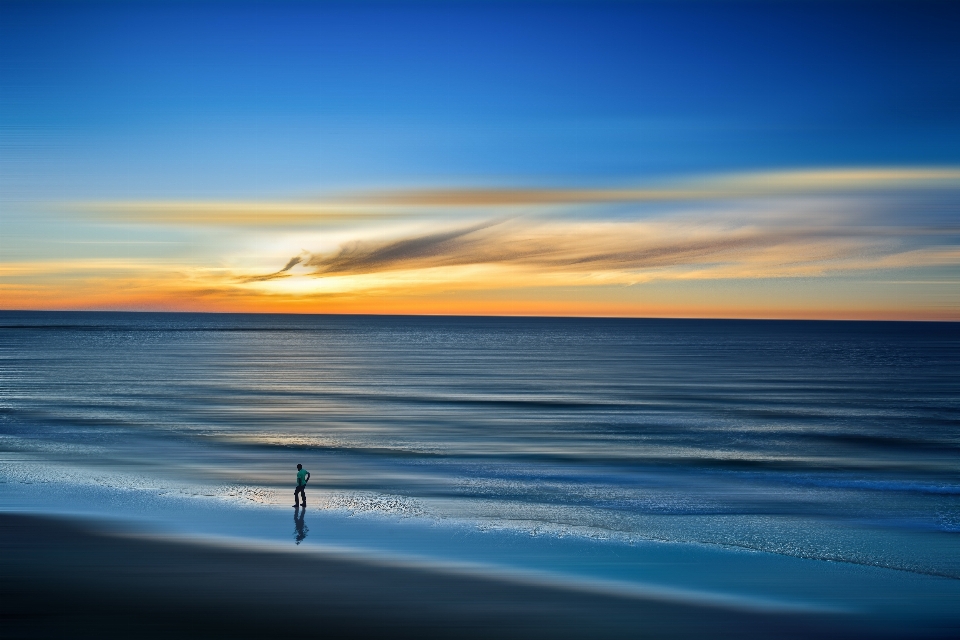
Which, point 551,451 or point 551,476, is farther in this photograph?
point 551,451

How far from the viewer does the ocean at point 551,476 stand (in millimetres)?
16516

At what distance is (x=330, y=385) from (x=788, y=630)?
2062 inches

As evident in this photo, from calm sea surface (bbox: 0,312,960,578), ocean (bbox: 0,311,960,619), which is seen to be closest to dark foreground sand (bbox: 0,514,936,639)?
ocean (bbox: 0,311,960,619)

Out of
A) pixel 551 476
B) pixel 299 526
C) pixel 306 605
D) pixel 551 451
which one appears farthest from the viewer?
pixel 551 451

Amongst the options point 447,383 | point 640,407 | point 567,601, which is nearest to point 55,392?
point 447,383

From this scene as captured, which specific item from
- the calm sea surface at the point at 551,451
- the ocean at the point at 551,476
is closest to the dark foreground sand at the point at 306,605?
the ocean at the point at 551,476

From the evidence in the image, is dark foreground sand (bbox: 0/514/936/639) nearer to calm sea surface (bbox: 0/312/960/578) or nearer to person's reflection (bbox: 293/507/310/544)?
person's reflection (bbox: 293/507/310/544)

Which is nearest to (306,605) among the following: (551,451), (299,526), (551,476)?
(299,526)

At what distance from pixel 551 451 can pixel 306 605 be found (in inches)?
736

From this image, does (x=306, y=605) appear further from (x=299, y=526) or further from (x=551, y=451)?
(x=551, y=451)

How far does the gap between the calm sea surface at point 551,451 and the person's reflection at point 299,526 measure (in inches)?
48.3

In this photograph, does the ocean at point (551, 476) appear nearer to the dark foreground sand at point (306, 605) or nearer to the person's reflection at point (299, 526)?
the person's reflection at point (299, 526)

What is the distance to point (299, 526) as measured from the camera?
18.4 metres

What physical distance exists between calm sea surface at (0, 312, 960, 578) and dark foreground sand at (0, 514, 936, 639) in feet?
14.3
